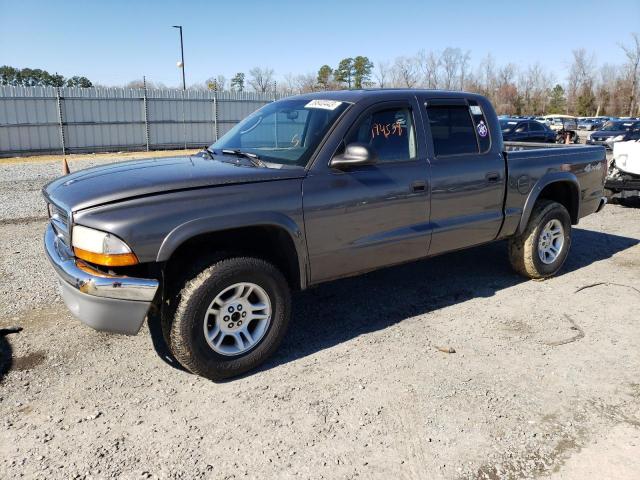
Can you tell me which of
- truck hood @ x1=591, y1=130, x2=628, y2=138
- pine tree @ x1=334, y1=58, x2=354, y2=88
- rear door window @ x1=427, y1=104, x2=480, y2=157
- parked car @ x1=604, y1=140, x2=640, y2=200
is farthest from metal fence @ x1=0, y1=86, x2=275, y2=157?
pine tree @ x1=334, y1=58, x2=354, y2=88

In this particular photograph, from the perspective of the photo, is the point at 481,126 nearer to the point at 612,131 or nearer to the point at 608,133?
the point at 608,133

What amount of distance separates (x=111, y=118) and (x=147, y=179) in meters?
20.8

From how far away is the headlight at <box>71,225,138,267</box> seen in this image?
3.00m

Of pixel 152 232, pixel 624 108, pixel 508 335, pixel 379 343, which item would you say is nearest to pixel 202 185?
pixel 152 232

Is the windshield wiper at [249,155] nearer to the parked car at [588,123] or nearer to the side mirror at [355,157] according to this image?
the side mirror at [355,157]

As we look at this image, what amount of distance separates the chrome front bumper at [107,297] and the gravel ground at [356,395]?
0.51 metres

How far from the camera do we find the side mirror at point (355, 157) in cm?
363

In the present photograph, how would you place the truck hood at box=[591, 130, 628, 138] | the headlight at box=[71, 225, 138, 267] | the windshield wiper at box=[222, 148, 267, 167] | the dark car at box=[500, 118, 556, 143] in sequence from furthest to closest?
the truck hood at box=[591, 130, 628, 138]
the dark car at box=[500, 118, 556, 143]
the windshield wiper at box=[222, 148, 267, 167]
the headlight at box=[71, 225, 138, 267]

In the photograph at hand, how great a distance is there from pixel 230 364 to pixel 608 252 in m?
5.61

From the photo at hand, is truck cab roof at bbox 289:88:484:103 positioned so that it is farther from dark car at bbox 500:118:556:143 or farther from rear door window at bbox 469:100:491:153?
dark car at bbox 500:118:556:143

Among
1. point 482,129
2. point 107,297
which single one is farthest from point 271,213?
point 482,129

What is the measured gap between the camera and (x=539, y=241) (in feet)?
17.8

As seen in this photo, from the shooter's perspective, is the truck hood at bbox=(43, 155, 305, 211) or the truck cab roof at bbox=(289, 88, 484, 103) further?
the truck cab roof at bbox=(289, 88, 484, 103)

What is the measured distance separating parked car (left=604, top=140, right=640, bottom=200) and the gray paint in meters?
5.50
